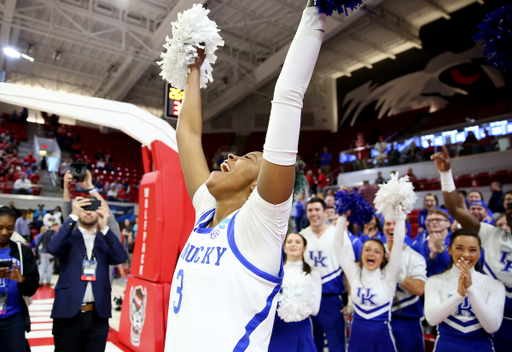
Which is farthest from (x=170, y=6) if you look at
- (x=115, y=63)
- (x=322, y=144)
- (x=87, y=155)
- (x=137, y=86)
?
(x=322, y=144)

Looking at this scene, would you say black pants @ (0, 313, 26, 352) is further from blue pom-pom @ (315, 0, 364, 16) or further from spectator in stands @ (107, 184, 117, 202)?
spectator in stands @ (107, 184, 117, 202)

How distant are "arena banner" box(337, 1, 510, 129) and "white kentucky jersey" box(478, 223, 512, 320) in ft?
39.7

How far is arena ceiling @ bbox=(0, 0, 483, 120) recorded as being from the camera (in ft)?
36.4

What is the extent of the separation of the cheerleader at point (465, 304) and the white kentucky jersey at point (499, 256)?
0.40 m

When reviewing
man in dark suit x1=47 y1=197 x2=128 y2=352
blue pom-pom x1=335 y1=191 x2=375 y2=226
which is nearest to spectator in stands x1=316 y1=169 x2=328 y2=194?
blue pom-pom x1=335 y1=191 x2=375 y2=226

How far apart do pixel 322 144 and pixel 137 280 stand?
595 inches

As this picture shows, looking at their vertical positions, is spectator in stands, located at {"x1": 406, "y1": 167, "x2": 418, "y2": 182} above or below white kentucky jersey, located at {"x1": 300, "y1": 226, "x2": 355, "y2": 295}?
above

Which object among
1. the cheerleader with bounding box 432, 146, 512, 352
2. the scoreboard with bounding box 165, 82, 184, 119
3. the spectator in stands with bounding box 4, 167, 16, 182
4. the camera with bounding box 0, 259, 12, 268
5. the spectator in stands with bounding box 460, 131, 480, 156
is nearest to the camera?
the camera with bounding box 0, 259, 12, 268

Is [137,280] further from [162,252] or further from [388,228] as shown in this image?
[388,228]

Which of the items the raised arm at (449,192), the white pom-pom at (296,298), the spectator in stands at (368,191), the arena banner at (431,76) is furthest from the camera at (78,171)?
the arena banner at (431,76)

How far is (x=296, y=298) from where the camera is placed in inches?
113

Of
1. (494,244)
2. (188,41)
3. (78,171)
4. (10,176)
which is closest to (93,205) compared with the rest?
(78,171)

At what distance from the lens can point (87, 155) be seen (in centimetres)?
1666

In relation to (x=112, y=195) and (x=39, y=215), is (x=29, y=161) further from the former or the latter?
(x=39, y=215)
